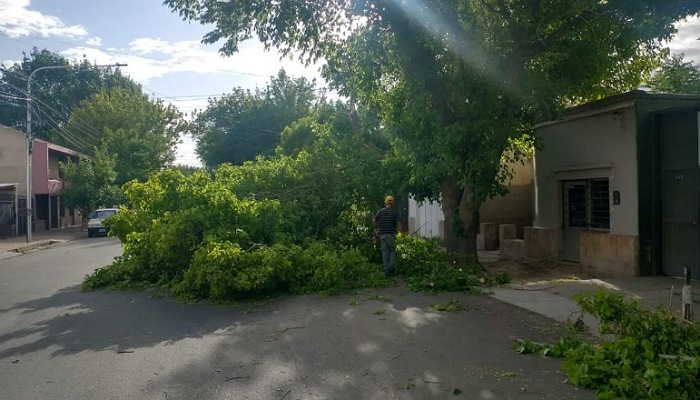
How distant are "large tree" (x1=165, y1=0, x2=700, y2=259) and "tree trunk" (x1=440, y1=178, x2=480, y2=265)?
0.07 feet

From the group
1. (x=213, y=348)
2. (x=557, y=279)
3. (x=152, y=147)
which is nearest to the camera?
(x=213, y=348)

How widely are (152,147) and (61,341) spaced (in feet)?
125

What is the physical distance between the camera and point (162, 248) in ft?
36.2

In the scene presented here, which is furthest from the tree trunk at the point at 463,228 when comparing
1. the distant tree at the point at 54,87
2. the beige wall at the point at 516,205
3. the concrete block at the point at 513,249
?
the distant tree at the point at 54,87

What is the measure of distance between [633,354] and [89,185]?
35.9 metres

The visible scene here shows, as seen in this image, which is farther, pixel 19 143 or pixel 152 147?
pixel 152 147

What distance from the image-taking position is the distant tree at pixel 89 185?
1419 inches

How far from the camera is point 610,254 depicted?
12.4 m

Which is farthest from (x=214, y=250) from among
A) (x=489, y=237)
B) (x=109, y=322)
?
(x=489, y=237)

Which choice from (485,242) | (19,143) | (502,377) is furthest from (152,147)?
(502,377)

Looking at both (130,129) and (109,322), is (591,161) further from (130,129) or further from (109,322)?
(130,129)

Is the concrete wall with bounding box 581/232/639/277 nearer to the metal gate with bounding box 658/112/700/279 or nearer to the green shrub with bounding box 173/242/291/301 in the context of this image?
the metal gate with bounding box 658/112/700/279

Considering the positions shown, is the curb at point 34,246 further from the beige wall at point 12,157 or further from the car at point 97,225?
the beige wall at point 12,157

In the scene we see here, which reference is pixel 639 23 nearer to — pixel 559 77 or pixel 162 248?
pixel 559 77
